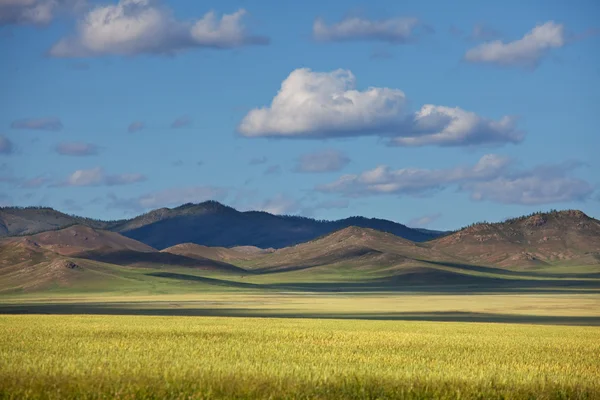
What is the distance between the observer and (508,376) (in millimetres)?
30047

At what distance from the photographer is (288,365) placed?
103 ft

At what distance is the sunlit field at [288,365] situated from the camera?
25.3 m

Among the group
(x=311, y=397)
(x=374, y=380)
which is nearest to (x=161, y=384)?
(x=311, y=397)

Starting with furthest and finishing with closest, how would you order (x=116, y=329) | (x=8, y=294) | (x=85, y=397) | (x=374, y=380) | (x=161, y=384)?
(x=8, y=294) < (x=116, y=329) < (x=374, y=380) < (x=161, y=384) < (x=85, y=397)

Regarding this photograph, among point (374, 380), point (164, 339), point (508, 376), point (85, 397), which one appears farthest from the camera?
point (164, 339)

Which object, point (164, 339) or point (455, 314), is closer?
point (164, 339)

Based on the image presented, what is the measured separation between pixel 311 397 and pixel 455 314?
7377cm

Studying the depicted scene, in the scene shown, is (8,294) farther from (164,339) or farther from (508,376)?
(508,376)

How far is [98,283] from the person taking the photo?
184 m

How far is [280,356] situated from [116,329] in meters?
20.3

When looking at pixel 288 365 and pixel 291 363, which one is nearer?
pixel 288 365

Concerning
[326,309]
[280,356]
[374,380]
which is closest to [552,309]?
[326,309]

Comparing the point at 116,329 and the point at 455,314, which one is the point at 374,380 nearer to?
the point at 116,329

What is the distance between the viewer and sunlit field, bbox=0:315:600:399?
25281 millimetres
